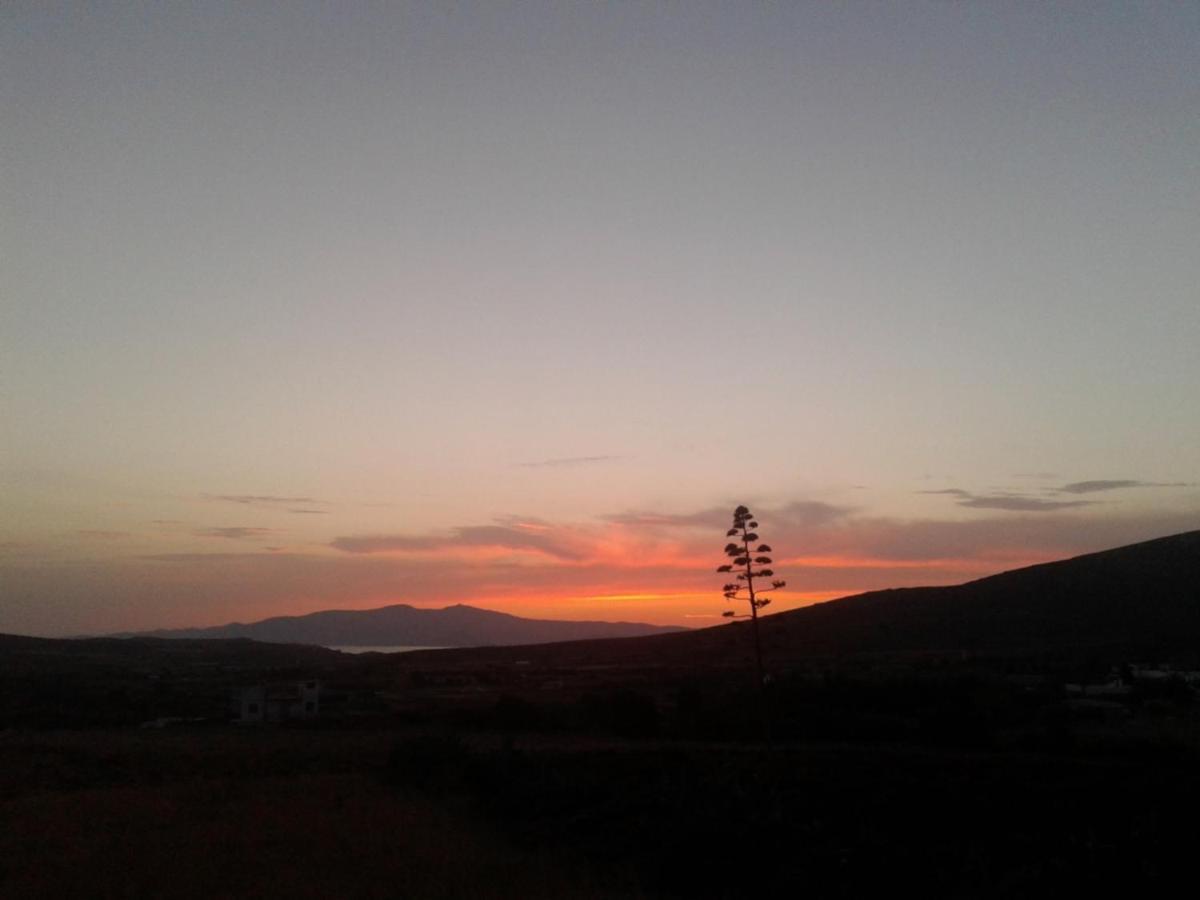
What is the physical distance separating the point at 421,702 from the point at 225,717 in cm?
1098

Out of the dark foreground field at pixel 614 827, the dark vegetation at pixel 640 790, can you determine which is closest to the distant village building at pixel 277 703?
the dark vegetation at pixel 640 790

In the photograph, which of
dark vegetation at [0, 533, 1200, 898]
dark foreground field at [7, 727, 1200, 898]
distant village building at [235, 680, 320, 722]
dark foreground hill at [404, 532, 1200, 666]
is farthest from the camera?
dark foreground hill at [404, 532, 1200, 666]

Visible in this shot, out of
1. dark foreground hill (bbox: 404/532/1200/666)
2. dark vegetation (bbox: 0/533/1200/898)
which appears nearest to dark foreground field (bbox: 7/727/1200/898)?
dark vegetation (bbox: 0/533/1200/898)

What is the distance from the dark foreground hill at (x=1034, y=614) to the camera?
73000mm

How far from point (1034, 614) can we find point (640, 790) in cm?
7265

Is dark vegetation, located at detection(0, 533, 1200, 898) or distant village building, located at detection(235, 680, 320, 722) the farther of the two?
distant village building, located at detection(235, 680, 320, 722)

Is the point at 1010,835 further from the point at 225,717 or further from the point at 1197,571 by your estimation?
the point at 1197,571

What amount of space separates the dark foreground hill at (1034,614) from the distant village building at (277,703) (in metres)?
30.4

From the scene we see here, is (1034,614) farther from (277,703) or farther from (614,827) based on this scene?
(614,827)

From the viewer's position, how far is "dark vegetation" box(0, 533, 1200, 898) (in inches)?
483

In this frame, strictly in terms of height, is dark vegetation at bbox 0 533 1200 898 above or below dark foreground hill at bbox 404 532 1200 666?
below

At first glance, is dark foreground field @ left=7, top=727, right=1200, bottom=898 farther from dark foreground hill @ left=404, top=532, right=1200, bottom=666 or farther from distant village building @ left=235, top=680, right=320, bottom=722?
dark foreground hill @ left=404, top=532, right=1200, bottom=666

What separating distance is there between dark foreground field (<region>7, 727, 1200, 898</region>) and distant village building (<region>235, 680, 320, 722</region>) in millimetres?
27893

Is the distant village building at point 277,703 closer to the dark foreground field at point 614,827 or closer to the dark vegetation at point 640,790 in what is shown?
the dark vegetation at point 640,790
